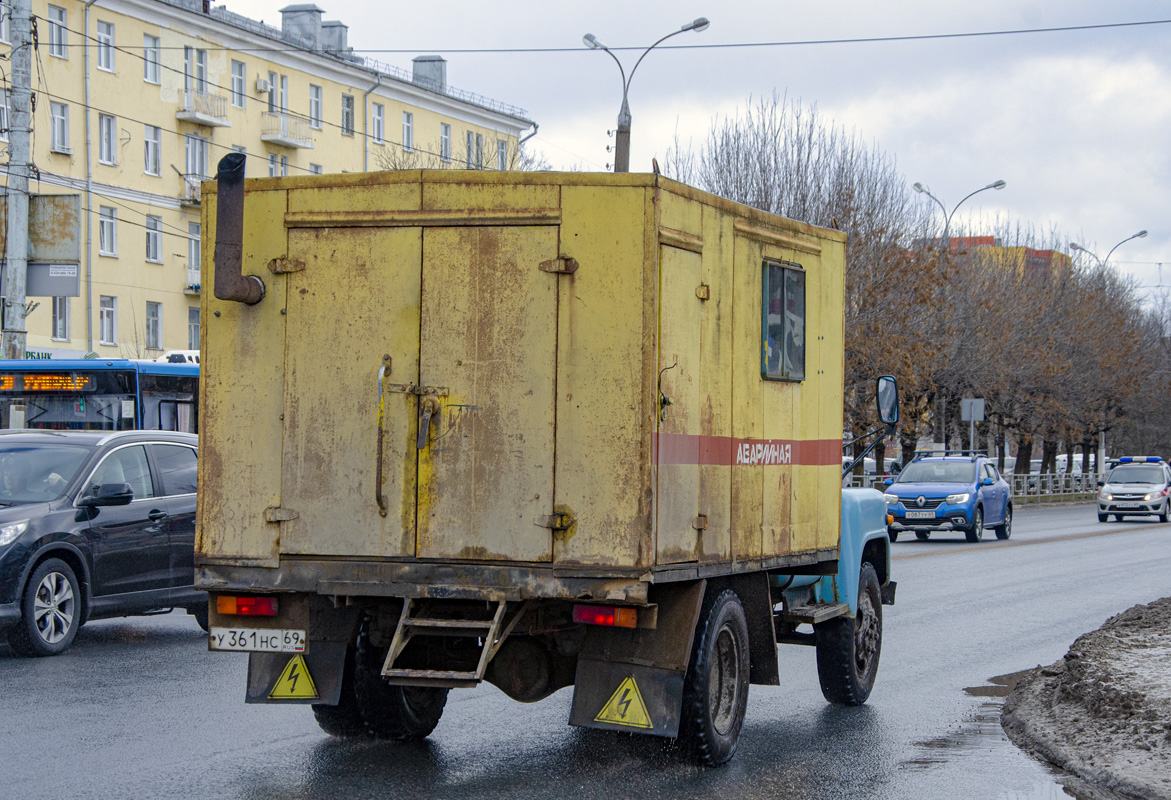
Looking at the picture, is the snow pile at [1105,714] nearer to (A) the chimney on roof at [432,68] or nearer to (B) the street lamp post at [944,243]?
(B) the street lamp post at [944,243]

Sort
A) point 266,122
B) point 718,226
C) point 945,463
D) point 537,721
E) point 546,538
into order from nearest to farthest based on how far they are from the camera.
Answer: point 546,538
point 718,226
point 537,721
point 945,463
point 266,122

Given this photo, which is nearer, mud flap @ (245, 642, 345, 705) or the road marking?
mud flap @ (245, 642, 345, 705)

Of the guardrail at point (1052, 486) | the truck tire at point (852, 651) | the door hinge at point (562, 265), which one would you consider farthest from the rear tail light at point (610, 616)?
the guardrail at point (1052, 486)

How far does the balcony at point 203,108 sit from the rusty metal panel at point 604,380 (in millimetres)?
50194

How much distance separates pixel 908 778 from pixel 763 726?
1.40 metres

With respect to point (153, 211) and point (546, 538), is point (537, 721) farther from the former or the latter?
point (153, 211)

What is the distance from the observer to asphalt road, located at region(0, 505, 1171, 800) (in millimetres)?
6582

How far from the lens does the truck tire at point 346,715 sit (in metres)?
7.29

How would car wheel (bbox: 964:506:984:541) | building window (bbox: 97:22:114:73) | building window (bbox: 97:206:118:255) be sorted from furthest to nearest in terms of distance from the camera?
building window (bbox: 97:206:118:255) < building window (bbox: 97:22:114:73) < car wheel (bbox: 964:506:984:541)

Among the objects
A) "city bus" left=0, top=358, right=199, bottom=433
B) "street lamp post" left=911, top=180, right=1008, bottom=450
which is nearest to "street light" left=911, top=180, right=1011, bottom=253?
"street lamp post" left=911, top=180, right=1008, bottom=450

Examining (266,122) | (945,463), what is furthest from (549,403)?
(266,122)

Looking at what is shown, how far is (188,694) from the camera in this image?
29.4 feet

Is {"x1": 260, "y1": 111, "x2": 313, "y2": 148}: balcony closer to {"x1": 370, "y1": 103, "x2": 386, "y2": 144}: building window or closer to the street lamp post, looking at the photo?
{"x1": 370, "y1": 103, "x2": 386, "y2": 144}: building window

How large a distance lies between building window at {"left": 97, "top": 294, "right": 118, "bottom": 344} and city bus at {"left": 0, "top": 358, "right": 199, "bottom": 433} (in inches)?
1184
